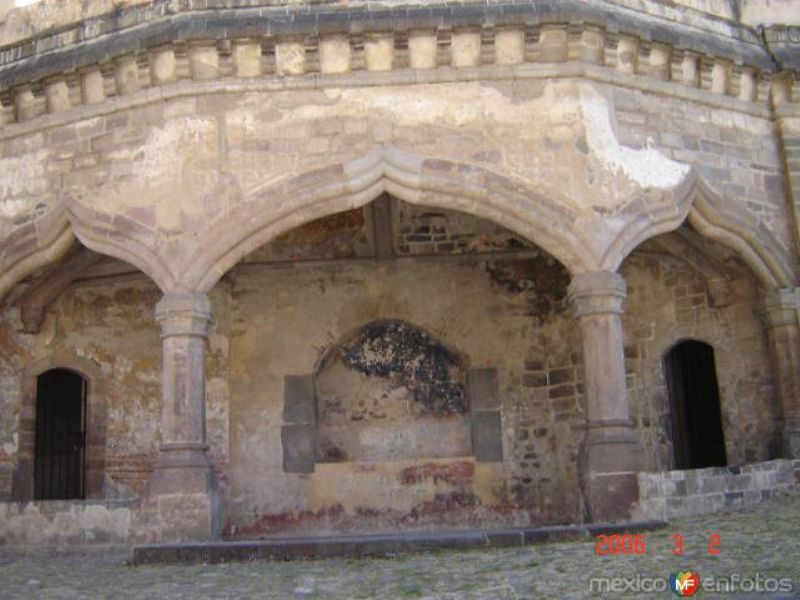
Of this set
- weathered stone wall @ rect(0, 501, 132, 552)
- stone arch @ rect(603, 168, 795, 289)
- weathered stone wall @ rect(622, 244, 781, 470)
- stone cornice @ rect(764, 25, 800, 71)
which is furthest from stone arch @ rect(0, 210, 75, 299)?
stone cornice @ rect(764, 25, 800, 71)

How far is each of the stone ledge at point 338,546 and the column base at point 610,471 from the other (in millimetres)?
865

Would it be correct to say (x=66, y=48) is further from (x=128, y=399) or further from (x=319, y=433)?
(x=319, y=433)

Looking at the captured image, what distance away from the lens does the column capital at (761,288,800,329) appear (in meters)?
9.45

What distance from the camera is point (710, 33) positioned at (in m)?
9.61

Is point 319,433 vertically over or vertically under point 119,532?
over

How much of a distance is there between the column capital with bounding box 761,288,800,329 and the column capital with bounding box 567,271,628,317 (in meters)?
1.87

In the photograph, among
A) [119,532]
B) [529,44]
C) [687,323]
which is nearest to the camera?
[119,532]

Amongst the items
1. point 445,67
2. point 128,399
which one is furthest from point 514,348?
point 128,399

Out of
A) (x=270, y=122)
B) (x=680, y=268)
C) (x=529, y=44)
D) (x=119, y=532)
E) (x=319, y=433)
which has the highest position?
(x=529, y=44)

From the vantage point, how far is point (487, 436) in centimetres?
1066

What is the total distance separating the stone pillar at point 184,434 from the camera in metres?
7.89

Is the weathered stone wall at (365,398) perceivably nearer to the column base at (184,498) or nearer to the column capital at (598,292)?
the column base at (184,498)

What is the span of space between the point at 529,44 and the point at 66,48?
4.26 metres

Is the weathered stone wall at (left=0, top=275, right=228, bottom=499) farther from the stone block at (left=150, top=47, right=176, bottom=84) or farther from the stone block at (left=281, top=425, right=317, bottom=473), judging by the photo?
the stone block at (left=150, top=47, right=176, bottom=84)
